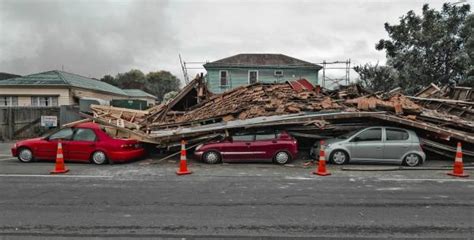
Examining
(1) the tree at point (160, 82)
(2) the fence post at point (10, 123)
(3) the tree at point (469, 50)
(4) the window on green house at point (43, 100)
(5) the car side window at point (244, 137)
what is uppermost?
(1) the tree at point (160, 82)

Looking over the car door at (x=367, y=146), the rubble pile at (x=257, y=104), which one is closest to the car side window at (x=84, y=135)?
the rubble pile at (x=257, y=104)

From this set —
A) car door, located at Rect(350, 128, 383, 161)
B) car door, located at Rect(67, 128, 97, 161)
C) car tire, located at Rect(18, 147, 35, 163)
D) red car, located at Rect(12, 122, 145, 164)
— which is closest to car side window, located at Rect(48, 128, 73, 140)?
red car, located at Rect(12, 122, 145, 164)

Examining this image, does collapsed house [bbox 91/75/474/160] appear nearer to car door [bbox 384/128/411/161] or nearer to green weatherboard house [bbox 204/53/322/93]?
car door [bbox 384/128/411/161]

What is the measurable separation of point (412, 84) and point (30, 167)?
22.9 meters

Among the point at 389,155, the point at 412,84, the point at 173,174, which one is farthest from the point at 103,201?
the point at 412,84

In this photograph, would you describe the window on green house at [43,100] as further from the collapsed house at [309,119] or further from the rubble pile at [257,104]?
the collapsed house at [309,119]

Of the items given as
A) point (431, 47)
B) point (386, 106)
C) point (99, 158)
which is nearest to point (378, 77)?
point (431, 47)

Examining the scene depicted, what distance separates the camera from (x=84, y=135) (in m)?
11.9

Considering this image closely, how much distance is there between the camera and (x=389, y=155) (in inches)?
458

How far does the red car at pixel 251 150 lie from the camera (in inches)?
468

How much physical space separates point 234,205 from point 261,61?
28591 mm

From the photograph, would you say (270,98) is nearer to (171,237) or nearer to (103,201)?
(103,201)

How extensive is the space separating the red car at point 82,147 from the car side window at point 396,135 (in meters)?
8.81

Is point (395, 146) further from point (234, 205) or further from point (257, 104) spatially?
point (234, 205)
